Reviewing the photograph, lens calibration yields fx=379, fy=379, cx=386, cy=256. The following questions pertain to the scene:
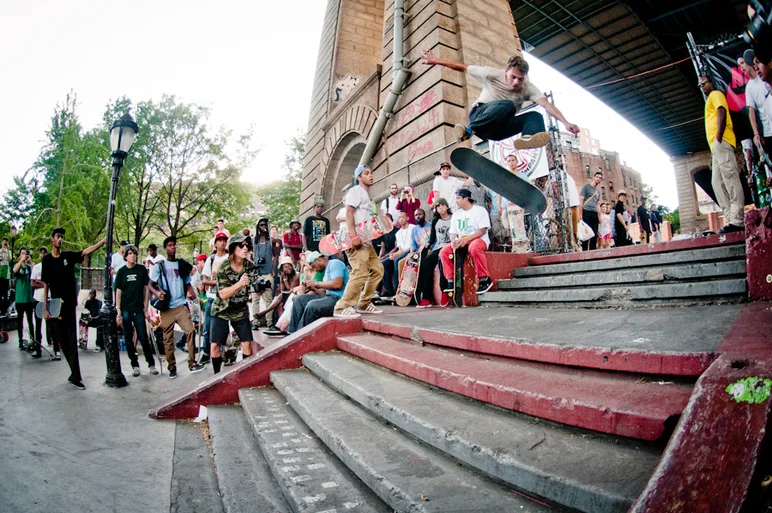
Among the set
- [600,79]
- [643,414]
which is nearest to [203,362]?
[643,414]

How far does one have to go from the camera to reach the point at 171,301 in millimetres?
6656

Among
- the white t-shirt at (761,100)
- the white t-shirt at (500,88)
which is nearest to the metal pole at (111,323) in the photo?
the white t-shirt at (500,88)

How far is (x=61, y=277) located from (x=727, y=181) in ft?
29.8

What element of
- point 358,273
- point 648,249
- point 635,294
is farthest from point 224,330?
point 648,249

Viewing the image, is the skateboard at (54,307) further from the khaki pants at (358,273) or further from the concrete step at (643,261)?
the concrete step at (643,261)

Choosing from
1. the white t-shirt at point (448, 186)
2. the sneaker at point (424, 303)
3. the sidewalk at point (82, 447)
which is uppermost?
the white t-shirt at point (448, 186)

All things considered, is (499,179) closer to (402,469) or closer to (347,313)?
(347,313)

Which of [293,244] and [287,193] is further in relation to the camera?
[287,193]

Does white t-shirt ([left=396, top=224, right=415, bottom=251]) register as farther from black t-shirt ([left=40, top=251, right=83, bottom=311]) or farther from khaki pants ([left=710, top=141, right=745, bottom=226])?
black t-shirt ([left=40, top=251, right=83, bottom=311])

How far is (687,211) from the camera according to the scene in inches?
992

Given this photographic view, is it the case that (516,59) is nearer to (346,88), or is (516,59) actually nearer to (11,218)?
(346,88)

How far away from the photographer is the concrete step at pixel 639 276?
11.2ft

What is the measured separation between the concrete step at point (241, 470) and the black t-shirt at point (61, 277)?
3.89 m

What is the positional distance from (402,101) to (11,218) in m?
19.8
